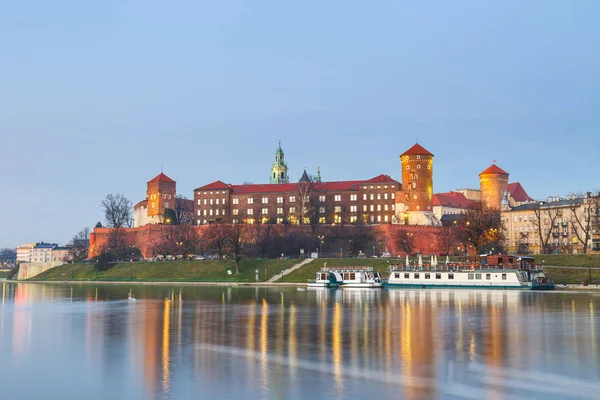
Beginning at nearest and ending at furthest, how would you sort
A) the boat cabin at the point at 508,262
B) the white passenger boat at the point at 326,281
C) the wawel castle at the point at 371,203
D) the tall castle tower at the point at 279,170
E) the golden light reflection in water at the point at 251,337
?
the golden light reflection in water at the point at 251,337 → the boat cabin at the point at 508,262 → the white passenger boat at the point at 326,281 → the wawel castle at the point at 371,203 → the tall castle tower at the point at 279,170

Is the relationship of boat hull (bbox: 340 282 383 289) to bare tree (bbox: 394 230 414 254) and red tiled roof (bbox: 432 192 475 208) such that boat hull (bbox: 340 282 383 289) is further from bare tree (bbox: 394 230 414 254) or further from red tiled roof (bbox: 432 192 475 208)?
red tiled roof (bbox: 432 192 475 208)

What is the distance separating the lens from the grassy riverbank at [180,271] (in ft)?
288

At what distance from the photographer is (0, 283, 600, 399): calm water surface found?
19703 mm

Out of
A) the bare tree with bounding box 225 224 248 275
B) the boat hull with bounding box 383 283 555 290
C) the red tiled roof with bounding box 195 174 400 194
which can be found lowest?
the boat hull with bounding box 383 283 555 290

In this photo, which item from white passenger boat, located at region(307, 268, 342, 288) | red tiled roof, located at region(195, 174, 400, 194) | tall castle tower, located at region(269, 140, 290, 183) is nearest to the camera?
white passenger boat, located at region(307, 268, 342, 288)

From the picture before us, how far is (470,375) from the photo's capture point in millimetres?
21188

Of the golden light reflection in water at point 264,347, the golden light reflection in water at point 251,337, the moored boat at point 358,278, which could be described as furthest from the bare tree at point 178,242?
the golden light reflection in water at point 264,347

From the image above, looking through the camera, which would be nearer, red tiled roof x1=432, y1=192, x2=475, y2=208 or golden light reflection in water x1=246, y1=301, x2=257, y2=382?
golden light reflection in water x1=246, y1=301, x2=257, y2=382

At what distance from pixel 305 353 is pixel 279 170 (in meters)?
170

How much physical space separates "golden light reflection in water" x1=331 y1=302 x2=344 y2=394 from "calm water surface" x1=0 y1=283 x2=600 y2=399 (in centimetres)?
7

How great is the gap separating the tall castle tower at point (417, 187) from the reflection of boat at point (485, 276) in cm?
5515

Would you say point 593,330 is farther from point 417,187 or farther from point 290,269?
point 417,187

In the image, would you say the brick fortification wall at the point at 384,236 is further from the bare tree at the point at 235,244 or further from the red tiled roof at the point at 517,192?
the red tiled roof at the point at 517,192

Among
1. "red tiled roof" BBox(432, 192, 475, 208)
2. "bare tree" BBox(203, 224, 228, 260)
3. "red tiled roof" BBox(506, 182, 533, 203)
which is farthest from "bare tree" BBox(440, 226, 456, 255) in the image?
"red tiled roof" BBox(506, 182, 533, 203)
